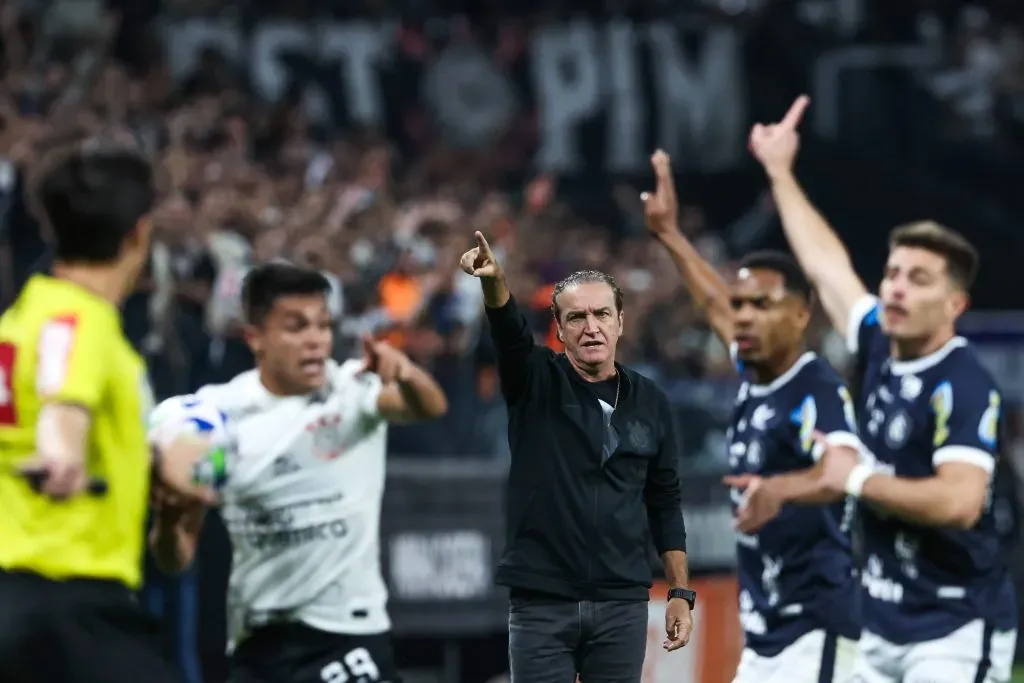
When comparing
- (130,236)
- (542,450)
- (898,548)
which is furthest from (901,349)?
(130,236)

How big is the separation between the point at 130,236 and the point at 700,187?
14.4 meters

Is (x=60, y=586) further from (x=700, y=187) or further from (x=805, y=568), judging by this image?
(x=700, y=187)

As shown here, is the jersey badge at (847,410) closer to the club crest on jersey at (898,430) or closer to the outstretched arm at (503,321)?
the club crest on jersey at (898,430)

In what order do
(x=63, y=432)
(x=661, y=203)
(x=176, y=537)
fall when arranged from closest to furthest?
(x=63, y=432)
(x=176, y=537)
(x=661, y=203)

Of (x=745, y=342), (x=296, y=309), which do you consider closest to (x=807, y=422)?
(x=745, y=342)

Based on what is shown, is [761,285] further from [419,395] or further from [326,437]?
[326,437]

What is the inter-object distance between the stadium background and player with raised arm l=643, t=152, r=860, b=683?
118 inches

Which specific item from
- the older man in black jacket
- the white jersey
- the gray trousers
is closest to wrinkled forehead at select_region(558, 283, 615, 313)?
the older man in black jacket

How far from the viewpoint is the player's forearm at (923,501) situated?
231 inches

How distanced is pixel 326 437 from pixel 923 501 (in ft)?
6.95

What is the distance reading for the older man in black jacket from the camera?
5.58 m

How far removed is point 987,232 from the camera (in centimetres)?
1861

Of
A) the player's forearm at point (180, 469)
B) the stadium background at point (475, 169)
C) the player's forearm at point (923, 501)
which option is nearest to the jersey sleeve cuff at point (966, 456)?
the player's forearm at point (923, 501)

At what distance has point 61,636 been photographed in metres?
4.19
